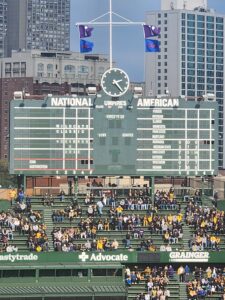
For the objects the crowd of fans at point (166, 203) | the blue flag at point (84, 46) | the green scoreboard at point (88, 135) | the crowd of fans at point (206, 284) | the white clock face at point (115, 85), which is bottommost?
A: the crowd of fans at point (206, 284)

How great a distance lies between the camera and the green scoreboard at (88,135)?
5859cm

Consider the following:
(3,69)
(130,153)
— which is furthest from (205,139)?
(3,69)

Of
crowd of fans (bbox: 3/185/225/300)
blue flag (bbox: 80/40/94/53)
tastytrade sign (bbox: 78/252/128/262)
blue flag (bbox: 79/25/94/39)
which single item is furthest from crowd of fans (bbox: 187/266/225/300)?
blue flag (bbox: 79/25/94/39)

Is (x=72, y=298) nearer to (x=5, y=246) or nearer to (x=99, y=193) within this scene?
(x=5, y=246)

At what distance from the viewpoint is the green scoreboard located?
2307 inches

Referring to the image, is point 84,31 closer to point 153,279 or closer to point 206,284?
point 153,279

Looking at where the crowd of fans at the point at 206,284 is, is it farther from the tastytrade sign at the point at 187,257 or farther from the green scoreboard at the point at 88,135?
the green scoreboard at the point at 88,135

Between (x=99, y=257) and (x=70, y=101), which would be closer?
(x=99, y=257)

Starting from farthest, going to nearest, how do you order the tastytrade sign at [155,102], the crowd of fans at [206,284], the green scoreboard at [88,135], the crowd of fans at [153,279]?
the tastytrade sign at [155,102] → the green scoreboard at [88,135] → the crowd of fans at [206,284] → the crowd of fans at [153,279]

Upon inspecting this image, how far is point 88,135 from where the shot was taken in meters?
58.7

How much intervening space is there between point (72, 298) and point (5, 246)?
490cm

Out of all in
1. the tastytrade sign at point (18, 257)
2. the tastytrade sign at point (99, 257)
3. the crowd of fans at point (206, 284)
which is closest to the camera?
the crowd of fans at point (206, 284)

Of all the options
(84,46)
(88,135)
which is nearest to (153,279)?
(88,135)

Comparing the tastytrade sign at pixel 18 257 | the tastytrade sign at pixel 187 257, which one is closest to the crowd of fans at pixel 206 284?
the tastytrade sign at pixel 187 257
